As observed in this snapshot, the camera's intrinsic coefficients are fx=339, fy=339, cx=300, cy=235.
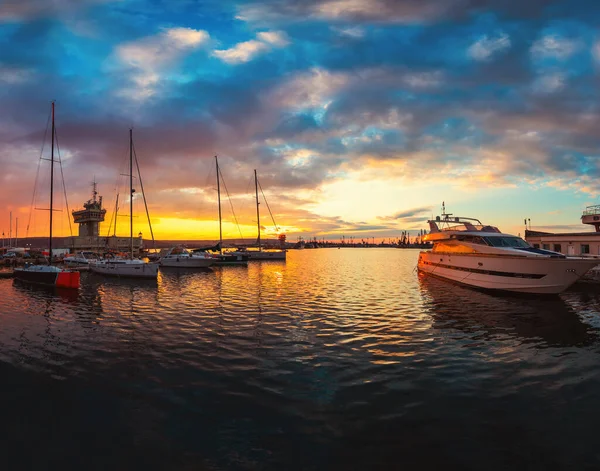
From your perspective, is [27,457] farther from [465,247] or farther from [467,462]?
[465,247]

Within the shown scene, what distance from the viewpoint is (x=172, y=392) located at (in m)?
9.00

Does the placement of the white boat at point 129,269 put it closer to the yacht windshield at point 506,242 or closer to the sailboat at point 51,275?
the sailboat at point 51,275

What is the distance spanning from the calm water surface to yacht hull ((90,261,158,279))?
19409mm

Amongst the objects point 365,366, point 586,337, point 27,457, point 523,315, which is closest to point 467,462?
point 365,366

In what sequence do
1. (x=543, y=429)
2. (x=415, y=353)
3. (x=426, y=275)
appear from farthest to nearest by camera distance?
(x=426, y=275) < (x=415, y=353) < (x=543, y=429)

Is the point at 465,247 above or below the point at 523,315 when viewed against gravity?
above

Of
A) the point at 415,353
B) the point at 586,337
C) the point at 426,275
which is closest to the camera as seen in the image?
the point at 415,353

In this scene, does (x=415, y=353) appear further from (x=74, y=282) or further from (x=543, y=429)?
(x=74, y=282)

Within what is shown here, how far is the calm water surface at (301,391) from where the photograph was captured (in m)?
6.33

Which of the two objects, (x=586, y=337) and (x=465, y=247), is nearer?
(x=586, y=337)

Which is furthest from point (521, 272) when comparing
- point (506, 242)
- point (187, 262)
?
point (187, 262)

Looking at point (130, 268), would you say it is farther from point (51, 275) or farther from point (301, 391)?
point (301, 391)

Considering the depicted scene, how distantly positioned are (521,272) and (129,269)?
39.2 meters

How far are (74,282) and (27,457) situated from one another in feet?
93.8
